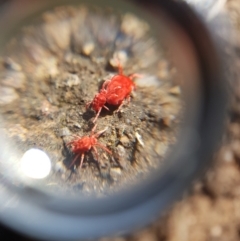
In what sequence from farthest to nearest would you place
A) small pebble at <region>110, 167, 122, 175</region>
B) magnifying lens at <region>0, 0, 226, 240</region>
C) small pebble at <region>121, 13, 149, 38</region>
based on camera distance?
small pebble at <region>121, 13, 149, 38</region> < small pebble at <region>110, 167, 122, 175</region> < magnifying lens at <region>0, 0, 226, 240</region>

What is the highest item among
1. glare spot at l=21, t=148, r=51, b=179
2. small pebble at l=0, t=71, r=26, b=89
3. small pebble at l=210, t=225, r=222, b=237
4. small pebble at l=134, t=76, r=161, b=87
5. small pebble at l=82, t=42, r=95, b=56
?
small pebble at l=82, t=42, r=95, b=56

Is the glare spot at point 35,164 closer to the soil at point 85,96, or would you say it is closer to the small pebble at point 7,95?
the soil at point 85,96

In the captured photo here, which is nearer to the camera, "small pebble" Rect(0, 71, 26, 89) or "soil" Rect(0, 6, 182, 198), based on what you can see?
"soil" Rect(0, 6, 182, 198)

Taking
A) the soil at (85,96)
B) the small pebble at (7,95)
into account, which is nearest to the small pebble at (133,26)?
the soil at (85,96)

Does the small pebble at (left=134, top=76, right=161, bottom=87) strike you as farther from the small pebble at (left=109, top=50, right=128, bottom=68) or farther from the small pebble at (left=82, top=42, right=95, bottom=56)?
the small pebble at (left=82, top=42, right=95, bottom=56)

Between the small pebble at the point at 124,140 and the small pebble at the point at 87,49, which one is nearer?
the small pebble at the point at 124,140

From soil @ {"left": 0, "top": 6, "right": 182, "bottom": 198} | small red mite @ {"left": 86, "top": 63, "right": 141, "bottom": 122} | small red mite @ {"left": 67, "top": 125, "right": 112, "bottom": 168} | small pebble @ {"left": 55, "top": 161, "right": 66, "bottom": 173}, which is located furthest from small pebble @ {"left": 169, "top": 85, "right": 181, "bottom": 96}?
small pebble @ {"left": 55, "top": 161, "right": 66, "bottom": 173}
